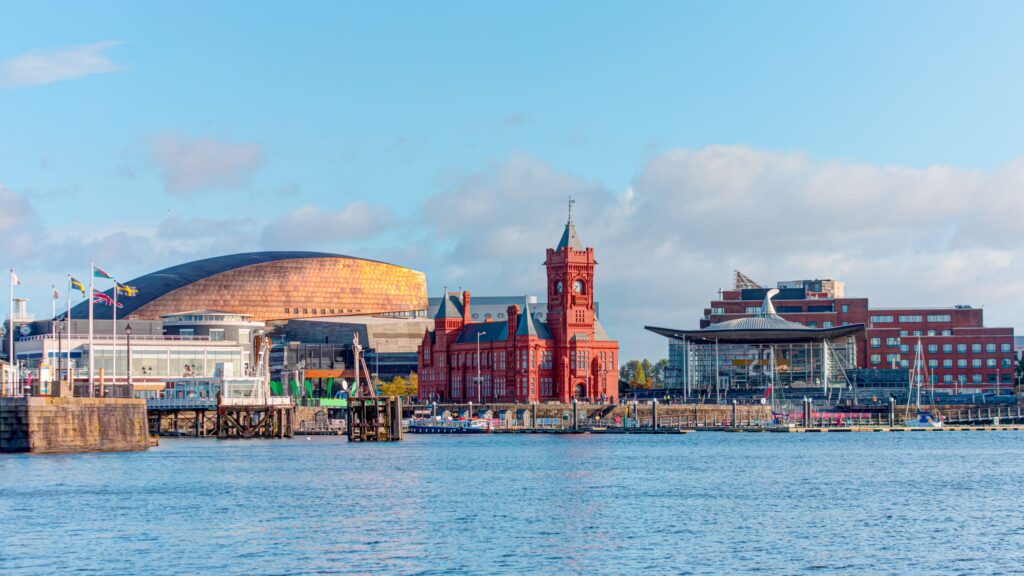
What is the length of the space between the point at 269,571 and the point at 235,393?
4069 inches

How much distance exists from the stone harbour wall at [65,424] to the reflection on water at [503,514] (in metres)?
1.21

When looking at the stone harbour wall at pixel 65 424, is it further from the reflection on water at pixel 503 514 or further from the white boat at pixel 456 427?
the white boat at pixel 456 427

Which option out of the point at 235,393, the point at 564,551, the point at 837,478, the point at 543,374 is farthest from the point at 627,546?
the point at 543,374

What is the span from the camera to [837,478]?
94625 millimetres

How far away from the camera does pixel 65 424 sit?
304 feet

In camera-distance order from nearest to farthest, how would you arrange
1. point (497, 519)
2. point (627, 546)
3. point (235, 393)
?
point (627, 546), point (497, 519), point (235, 393)

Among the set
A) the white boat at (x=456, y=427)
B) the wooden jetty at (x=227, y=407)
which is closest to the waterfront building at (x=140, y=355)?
the wooden jetty at (x=227, y=407)

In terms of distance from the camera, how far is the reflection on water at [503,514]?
182 ft

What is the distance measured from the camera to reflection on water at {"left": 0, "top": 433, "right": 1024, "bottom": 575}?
55.4 m

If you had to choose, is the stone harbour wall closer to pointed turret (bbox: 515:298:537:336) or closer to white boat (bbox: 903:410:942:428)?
pointed turret (bbox: 515:298:537:336)

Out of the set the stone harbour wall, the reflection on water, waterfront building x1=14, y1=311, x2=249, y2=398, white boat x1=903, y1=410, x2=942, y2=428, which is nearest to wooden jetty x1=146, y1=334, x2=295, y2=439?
waterfront building x1=14, y1=311, x2=249, y2=398

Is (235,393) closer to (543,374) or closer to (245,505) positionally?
(543,374)

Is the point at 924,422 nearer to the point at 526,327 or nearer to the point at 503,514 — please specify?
the point at 526,327

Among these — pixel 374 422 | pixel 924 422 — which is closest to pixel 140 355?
pixel 374 422
